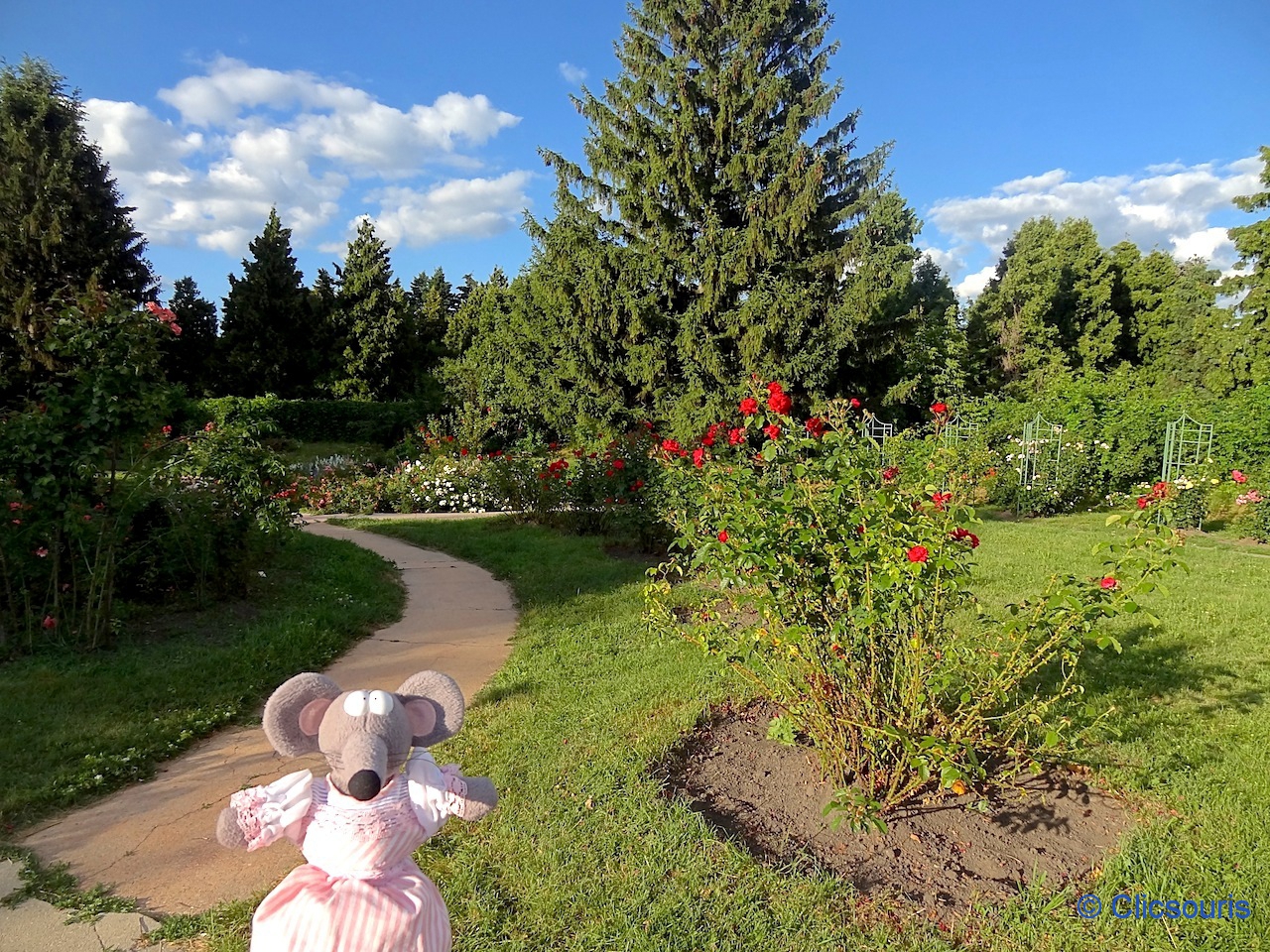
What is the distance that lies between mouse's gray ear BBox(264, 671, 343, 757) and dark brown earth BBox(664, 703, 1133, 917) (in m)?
1.63

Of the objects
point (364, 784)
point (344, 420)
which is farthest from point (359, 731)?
point (344, 420)

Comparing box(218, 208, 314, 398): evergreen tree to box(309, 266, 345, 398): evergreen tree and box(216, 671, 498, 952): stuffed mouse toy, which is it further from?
box(216, 671, 498, 952): stuffed mouse toy

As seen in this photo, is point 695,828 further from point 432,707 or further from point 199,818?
point 199,818

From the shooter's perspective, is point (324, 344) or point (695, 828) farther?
point (324, 344)

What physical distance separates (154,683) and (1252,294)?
28.9 metres

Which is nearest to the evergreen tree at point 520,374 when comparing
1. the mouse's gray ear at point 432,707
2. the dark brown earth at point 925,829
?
the dark brown earth at point 925,829

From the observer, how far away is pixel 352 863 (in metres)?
1.46

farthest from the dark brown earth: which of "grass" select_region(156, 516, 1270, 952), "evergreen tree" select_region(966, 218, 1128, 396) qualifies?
"evergreen tree" select_region(966, 218, 1128, 396)

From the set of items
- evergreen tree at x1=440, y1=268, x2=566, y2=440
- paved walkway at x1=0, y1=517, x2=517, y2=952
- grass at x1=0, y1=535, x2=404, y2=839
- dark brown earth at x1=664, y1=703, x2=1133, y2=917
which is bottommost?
paved walkway at x1=0, y1=517, x2=517, y2=952

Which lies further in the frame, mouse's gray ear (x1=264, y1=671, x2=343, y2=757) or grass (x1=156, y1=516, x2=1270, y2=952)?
grass (x1=156, y1=516, x2=1270, y2=952)

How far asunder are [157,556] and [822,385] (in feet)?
42.1

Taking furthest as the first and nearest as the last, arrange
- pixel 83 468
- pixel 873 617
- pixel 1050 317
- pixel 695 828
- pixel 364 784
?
pixel 1050 317
pixel 83 468
pixel 695 828
pixel 873 617
pixel 364 784

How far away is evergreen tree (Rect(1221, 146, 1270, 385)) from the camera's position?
868 inches

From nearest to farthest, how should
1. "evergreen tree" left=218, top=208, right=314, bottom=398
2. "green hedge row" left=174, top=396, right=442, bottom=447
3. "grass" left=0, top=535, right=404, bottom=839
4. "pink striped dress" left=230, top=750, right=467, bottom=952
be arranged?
"pink striped dress" left=230, top=750, right=467, bottom=952 < "grass" left=0, top=535, right=404, bottom=839 < "green hedge row" left=174, top=396, right=442, bottom=447 < "evergreen tree" left=218, top=208, right=314, bottom=398
